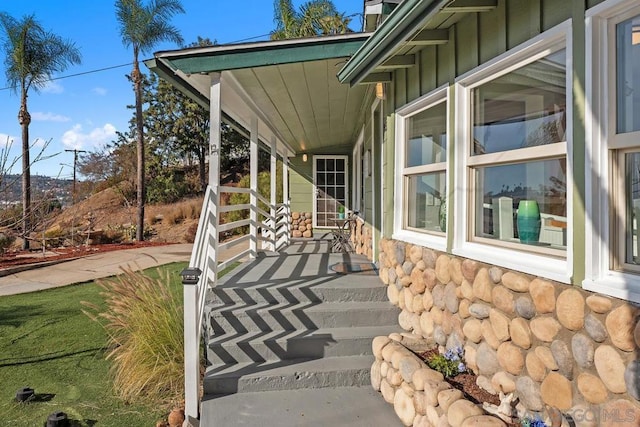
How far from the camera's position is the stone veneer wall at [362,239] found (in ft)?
20.3

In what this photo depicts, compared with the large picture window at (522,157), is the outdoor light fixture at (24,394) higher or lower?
lower

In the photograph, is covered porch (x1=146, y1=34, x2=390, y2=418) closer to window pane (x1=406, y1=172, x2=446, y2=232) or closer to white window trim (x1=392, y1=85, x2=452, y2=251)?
white window trim (x1=392, y1=85, x2=452, y2=251)

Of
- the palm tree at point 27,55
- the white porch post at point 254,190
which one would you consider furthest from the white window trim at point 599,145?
the palm tree at point 27,55

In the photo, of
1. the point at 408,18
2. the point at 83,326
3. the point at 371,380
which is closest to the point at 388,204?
the point at 371,380

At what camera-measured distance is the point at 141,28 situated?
591 inches

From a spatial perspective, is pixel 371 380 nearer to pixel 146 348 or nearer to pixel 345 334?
pixel 345 334

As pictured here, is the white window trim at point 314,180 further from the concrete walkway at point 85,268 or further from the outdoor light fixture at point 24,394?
the outdoor light fixture at point 24,394

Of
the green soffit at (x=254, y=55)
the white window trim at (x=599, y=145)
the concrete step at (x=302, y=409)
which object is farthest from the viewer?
the green soffit at (x=254, y=55)

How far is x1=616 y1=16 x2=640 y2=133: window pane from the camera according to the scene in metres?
1.80

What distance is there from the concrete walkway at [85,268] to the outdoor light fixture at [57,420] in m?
3.63

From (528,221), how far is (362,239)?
14.8 feet

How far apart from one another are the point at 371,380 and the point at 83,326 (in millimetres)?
3937

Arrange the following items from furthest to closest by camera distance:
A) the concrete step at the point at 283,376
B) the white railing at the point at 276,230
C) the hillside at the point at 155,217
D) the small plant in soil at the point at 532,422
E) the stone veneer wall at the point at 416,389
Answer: the hillside at the point at 155,217
the white railing at the point at 276,230
the concrete step at the point at 283,376
the stone veneer wall at the point at 416,389
the small plant in soil at the point at 532,422

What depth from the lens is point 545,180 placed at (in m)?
2.44
